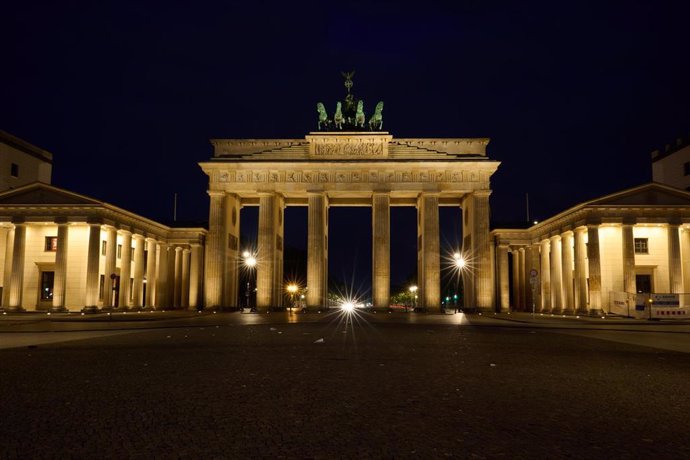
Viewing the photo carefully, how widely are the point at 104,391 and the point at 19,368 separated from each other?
429cm

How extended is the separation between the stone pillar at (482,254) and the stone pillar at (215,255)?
27702 millimetres

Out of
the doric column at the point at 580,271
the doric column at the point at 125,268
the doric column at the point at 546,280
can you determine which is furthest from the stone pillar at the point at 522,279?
the doric column at the point at 125,268

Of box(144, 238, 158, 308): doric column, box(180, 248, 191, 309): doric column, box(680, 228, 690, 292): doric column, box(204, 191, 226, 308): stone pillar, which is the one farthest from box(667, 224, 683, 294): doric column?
box(180, 248, 191, 309): doric column

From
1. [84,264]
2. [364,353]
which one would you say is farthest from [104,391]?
[84,264]

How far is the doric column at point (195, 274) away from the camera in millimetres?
66625

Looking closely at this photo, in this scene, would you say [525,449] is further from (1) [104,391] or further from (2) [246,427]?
(1) [104,391]

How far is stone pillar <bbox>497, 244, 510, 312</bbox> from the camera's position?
64.6m

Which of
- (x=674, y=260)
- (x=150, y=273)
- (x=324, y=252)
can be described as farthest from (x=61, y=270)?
(x=674, y=260)

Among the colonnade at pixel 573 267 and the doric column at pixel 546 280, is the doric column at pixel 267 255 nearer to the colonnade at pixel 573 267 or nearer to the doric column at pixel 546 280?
the colonnade at pixel 573 267

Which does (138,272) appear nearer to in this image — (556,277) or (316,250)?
(316,250)

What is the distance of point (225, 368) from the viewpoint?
12.7 metres

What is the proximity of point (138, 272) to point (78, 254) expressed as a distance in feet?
26.3

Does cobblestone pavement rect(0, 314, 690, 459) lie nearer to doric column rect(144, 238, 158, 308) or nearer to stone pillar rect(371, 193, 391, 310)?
stone pillar rect(371, 193, 391, 310)

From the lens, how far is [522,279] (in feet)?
235
